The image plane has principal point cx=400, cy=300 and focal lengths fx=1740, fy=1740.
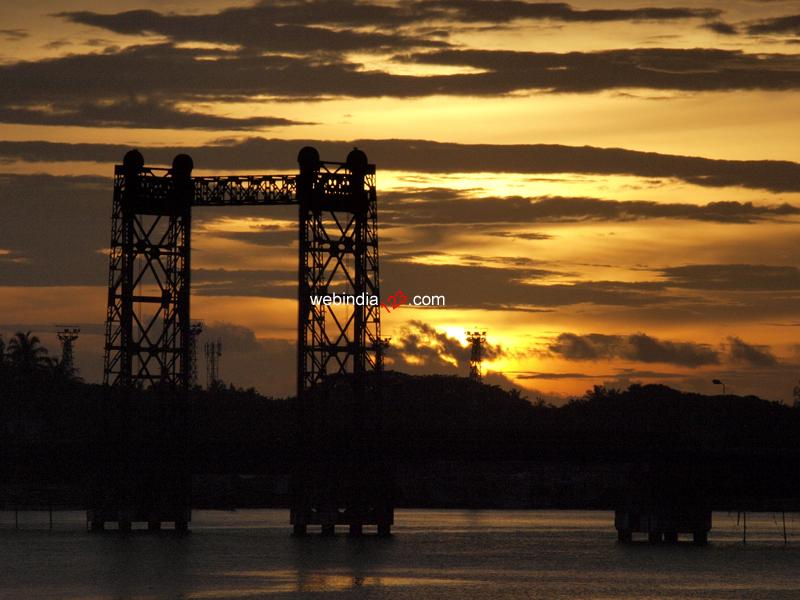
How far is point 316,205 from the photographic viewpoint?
140 metres

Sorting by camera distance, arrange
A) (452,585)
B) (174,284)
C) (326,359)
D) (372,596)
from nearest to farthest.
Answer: (372,596)
(452,585)
(326,359)
(174,284)

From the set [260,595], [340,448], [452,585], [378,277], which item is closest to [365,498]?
[340,448]

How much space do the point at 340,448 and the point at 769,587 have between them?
37.1 meters

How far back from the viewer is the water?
4370 inches

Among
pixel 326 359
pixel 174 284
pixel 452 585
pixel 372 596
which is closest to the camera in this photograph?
pixel 372 596

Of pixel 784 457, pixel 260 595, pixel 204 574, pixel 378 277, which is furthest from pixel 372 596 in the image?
pixel 784 457

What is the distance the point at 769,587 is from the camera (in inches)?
4690

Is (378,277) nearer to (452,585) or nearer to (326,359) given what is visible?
(326,359)

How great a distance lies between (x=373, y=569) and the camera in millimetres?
125375

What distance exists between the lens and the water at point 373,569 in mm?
111000

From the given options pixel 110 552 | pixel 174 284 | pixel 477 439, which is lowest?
pixel 110 552

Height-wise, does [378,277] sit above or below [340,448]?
above

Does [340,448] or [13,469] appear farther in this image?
[13,469]

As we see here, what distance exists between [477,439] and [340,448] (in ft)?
38.6
